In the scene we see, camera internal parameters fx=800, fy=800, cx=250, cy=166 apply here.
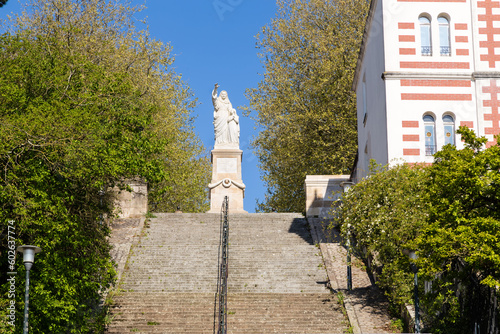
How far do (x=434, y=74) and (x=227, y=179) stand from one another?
12.8m

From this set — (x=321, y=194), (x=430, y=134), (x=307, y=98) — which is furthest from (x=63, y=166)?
(x=307, y=98)

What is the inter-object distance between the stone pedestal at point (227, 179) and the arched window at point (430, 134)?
38.3 feet

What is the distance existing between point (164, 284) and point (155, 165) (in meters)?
5.57

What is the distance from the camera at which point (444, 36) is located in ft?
101

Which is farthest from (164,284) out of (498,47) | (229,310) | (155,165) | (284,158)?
(284,158)

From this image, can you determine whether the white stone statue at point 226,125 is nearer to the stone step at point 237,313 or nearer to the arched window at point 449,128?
the arched window at point 449,128

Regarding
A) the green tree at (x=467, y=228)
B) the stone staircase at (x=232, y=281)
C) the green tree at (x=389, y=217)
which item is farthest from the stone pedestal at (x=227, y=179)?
the green tree at (x=467, y=228)

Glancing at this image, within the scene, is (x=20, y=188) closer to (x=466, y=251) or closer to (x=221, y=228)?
(x=466, y=251)

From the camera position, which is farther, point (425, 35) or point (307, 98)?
point (307, 98)

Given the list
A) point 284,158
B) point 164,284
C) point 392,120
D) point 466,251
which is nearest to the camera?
point 466,251

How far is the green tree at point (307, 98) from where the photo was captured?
44938mm

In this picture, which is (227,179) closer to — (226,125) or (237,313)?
(226,125)

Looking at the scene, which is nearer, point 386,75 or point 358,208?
point 358,208

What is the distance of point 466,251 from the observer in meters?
19.1
